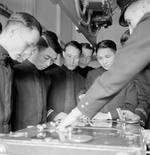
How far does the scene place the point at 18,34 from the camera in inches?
55.2

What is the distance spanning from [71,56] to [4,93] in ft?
3.04

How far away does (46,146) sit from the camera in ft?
2.64

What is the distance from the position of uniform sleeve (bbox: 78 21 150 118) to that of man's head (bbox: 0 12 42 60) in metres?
0.55

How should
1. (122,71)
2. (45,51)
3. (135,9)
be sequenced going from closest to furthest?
(122,71), (135,9), (45,51)

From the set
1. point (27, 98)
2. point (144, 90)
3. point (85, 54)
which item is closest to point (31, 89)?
point (27, 98)

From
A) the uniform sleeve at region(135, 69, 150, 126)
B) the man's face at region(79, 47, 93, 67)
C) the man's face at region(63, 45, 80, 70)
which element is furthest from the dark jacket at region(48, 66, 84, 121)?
the uniform sleeve at region(135, 69, 150, 126)

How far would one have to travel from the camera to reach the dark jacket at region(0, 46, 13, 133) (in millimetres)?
1438

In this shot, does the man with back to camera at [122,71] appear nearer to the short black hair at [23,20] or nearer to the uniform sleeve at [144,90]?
the short black hair at [23,20]

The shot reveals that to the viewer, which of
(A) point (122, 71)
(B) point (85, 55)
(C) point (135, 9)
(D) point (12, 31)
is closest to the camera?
(A) point (122, 71)

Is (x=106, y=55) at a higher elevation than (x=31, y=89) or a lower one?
higher

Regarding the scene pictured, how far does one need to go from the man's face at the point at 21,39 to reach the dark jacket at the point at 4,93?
5 cm

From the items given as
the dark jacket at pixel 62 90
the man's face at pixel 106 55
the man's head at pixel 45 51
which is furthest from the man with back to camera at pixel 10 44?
the man's face at pixel 106 55

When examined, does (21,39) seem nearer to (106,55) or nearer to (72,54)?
(72,54)

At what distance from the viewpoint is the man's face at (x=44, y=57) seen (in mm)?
1914
